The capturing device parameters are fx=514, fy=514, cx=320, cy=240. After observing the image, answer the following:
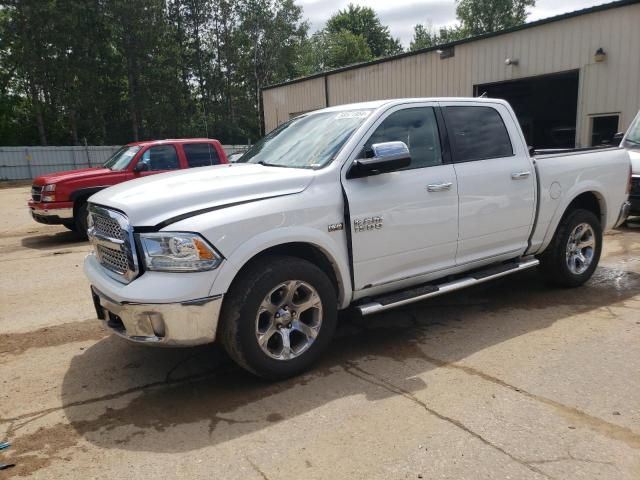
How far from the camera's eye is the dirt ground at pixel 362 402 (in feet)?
8.89

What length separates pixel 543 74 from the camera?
15.2m

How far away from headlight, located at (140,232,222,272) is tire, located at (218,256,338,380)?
282mm

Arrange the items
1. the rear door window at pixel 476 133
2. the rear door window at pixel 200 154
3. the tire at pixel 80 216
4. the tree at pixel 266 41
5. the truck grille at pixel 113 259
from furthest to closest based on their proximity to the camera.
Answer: the tree at pixel 266 41, the rear door window at pixel 200 154, the tire at pixel 80 216, the rear door window at pixel 476 133, the truck grille at pixel 113 259

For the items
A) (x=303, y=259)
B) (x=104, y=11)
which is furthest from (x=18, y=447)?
(x=104, y=11)

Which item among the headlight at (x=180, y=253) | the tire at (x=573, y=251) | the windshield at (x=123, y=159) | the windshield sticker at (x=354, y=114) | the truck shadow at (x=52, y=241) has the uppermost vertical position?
the windshield sticker at (x=354, y=114)

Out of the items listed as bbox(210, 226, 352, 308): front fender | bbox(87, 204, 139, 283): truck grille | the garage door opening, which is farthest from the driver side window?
the garage door opening

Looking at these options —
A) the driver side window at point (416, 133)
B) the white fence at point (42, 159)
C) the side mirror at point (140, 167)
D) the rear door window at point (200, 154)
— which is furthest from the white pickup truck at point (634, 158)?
the white fence at point (42, 159)

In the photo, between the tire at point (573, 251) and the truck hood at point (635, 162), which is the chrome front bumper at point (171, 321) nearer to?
the tire at point (573, 251)

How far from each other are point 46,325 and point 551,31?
1509 cm

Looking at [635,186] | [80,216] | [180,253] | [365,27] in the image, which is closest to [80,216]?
[80,216]

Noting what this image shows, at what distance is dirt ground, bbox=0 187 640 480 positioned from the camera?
2.71m

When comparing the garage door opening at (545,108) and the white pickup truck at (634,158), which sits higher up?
the garage door opening at (545,108)

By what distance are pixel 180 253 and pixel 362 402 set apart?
150 cm

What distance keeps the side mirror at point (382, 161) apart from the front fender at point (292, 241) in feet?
1.60
